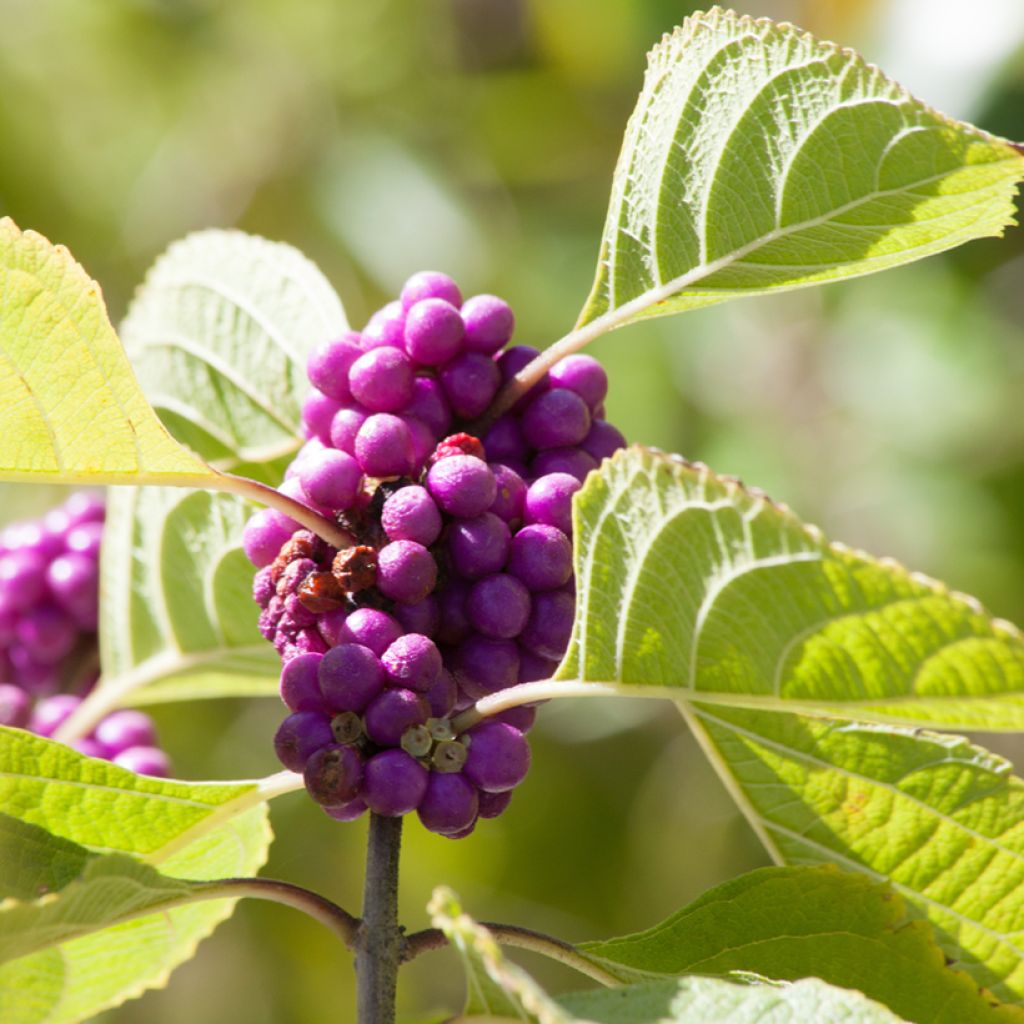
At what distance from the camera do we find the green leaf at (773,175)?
1.17 m

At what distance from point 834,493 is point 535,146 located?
1.64 metres

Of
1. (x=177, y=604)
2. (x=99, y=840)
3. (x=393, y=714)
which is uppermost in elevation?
(x=177, y=604)

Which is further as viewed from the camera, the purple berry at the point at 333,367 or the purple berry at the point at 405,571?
the purple berry at the point at 333,367

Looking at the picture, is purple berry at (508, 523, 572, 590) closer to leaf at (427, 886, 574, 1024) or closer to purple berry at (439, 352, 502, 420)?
purple berry at (439, 352, 502, 420)

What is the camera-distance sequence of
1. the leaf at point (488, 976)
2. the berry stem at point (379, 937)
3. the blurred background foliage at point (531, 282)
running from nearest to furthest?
1. the leaf at point (488, 976)
2. the berry stem at point (379, 937)
3. the blurred background foliage at point (531, 282)

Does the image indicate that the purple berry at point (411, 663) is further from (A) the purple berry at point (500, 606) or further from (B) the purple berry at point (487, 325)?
(B) the purple berry at point (487, 325)

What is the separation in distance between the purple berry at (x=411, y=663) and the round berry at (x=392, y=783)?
2.4 inches

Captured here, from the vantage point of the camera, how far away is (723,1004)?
3.15 ft

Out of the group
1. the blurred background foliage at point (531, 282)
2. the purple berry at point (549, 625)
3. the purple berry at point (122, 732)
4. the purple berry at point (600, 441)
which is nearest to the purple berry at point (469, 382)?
the purple berry at point (600, 441)

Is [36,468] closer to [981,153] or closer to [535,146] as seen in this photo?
[981,153]

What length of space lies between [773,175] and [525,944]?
71 centimetres

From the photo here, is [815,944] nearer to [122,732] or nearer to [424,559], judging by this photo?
[424,559]

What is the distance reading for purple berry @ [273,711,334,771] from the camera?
1.12m

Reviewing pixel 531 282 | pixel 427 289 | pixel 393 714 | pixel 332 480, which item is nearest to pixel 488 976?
pixel 393 714
